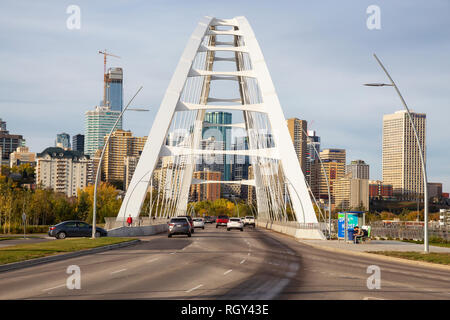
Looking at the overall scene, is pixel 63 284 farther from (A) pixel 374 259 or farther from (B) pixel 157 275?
(A) pixel 374 259

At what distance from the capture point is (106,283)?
54.1ft

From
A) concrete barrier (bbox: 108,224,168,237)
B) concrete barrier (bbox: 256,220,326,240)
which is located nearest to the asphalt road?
concrete barrier (bbox: 108,224,168,237)

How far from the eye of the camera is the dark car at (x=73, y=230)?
147ft

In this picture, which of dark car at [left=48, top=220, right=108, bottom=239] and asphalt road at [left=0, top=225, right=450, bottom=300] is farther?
dark car at [left=48, top=220, right=108, bottom=239]

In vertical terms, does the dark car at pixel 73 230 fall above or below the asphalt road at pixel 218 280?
below

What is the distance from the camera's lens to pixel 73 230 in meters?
45.3

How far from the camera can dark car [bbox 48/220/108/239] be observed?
147 ft

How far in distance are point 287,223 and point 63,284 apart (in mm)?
46469

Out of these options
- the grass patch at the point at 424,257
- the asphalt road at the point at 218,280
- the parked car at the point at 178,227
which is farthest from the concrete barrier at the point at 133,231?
the grass patch at the point at 424,257

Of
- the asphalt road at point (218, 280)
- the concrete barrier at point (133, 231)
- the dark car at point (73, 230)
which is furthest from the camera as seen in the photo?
the concrete barrier at point (133, 231)

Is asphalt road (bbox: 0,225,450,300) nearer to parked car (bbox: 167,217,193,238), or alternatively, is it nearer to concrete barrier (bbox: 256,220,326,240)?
parked car (bbox: 167,217,193,238)

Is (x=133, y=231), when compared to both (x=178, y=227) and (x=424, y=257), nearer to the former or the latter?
(x=178, y=227)

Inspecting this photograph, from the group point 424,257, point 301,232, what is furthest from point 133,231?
point 424,257

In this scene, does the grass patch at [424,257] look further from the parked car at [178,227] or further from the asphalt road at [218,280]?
the parked car at [178,227]
